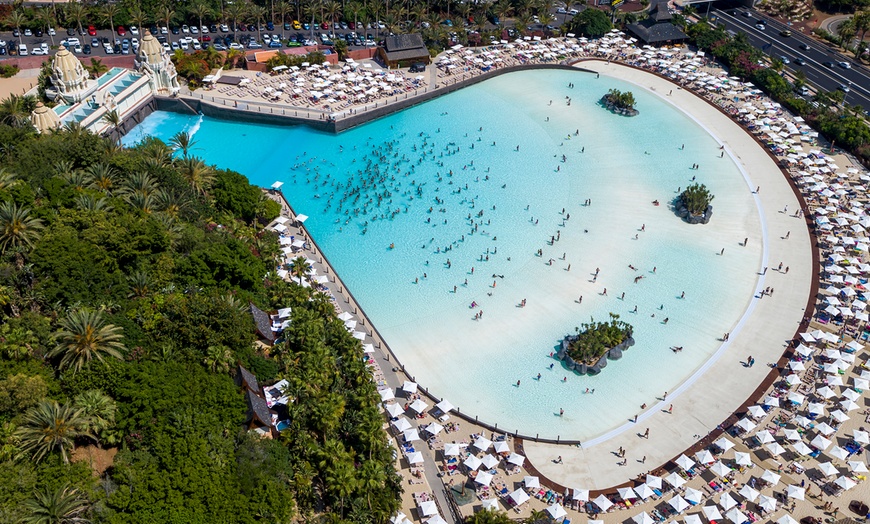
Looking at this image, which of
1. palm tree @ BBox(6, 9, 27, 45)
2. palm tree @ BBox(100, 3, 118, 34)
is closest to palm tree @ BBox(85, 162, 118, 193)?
palm tree @ BBox(100, 3, 118, 34)

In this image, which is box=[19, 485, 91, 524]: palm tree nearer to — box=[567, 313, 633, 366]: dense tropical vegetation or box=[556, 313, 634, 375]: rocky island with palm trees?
box=[556, 313, 634, 375]: rocky island with palm trees

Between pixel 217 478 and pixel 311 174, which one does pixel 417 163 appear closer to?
pixel 311 174

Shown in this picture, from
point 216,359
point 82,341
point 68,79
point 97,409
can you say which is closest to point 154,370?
point 216,359

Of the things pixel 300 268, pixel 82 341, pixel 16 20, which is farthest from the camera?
pixel 16 20

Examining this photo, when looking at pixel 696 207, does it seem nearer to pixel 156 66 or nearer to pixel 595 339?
pixel 595 339

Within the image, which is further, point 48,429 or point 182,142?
point 182,142

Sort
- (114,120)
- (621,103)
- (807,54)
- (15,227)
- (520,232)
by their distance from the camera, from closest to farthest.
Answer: (15,227), (520,232), (114,120), (621,103), (807,54)
